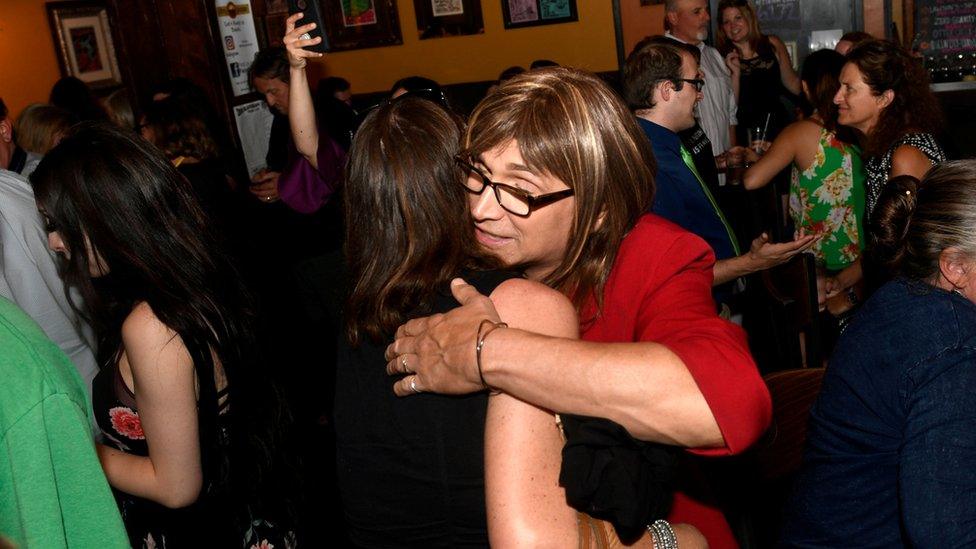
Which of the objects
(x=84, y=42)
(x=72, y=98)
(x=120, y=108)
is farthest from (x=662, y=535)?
(x=84, y=42)

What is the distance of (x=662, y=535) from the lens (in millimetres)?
1209

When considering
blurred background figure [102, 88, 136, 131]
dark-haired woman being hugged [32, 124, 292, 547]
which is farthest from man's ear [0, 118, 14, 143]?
dark-haired woman being hugged [32, 124, 292, 547]

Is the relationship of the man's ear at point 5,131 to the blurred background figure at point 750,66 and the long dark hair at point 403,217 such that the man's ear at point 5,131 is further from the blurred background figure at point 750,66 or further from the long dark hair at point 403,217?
the blurred background figure at point 750,66

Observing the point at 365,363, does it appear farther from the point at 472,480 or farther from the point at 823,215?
the point at 823,215

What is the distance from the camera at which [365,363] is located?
1.33 meters

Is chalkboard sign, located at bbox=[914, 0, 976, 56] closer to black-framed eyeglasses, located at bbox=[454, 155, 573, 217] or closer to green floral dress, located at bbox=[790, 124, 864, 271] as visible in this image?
green floral dress, located at bbox=[790, 124, 864, 271]

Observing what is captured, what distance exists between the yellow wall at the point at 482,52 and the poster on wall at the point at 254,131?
8.76ft

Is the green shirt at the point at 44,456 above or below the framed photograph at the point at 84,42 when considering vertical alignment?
below

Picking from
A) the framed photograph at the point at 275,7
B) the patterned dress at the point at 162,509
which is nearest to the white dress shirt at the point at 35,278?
the patterned dress at the point at 162,509

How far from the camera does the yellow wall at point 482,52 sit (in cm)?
759

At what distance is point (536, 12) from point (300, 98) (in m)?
4.63

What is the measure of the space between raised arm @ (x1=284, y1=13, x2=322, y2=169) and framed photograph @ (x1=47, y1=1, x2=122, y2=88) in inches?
134

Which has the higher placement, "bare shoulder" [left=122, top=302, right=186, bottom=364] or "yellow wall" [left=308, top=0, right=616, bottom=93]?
"yellow wall" [left=308, top=0, right=616, bottom=93]

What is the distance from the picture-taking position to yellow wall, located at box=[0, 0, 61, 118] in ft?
20.1
